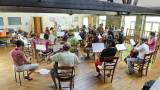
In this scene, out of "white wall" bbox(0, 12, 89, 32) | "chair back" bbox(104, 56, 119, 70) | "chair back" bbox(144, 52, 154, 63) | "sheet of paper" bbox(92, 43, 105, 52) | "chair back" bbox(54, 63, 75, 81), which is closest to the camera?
"chair back" bbox(54, 63, 75, 81)

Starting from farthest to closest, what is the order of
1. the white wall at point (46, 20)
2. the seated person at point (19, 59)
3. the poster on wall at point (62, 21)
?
the poster on wall at point (62, 21) < the white wall at point (46, 20) < the seated person at point (19, 59)

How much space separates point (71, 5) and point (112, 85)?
2.61 meters

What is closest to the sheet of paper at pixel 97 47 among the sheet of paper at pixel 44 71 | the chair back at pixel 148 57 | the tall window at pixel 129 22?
the chair back at pixel 148 57

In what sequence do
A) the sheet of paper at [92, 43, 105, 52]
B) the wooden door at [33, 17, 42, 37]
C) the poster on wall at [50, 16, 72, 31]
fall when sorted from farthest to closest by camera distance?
the poster on wall at [50, 16, 72, 31] < the wooden door at [33, 17, 42, 37] < the sheet of paper at [92, 43, 105, 52]

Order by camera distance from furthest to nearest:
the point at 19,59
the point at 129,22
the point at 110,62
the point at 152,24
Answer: the point at 129,22, the point at 152,24, the point at 110,62, the point at 19,59

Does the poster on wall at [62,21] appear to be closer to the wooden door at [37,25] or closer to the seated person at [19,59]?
the wooden door at [37,25]

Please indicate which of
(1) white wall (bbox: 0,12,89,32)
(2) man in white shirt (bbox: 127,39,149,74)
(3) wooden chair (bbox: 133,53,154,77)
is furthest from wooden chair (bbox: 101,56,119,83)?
(1) white wall (bbox: 0,12,89,32)

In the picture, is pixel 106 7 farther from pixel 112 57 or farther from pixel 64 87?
pixel 64 87

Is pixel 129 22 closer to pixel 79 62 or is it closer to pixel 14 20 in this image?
pixel 14 20

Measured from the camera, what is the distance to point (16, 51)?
4176 mm

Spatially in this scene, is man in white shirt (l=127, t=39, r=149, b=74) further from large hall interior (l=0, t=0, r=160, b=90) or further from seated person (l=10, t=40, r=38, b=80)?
seated person (l=10, t=40, r=38, b=80)

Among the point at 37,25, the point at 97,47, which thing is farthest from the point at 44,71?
the point at 37,25

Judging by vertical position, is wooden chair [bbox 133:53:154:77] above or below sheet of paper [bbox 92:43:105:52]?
below

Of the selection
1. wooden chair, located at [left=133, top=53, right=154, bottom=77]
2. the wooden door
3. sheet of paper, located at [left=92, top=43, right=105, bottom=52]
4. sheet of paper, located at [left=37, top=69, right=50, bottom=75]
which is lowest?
sheet of paper, located at [left=37, top=69, right=50, bottom=75]
